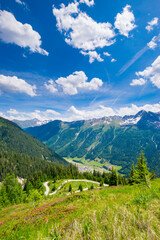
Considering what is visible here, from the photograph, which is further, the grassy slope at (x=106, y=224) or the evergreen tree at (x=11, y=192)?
the evergreen tree at (x=11, y=192)

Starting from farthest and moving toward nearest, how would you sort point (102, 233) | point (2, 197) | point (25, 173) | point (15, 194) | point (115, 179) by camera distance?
point (25, 173), point (115, 179), point (15, 194), point (2, 197), point (102, 233)

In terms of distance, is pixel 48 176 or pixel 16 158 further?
pixel 16 158

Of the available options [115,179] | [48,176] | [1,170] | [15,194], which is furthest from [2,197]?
[1,170]

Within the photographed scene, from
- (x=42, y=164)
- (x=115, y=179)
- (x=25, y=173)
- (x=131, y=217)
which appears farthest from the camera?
(x=42, y=164)

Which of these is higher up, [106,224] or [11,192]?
[106,224]

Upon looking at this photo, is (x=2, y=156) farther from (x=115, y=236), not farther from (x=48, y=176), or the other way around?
(x=115, y=236)

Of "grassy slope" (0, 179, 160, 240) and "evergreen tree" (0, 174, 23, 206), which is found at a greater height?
"grassy slope" (0, 179, 160, 240)

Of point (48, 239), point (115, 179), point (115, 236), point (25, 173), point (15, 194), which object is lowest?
point (25, 173)

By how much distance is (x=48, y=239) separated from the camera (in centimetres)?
230

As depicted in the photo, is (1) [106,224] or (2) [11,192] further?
→ (2) [11,192]

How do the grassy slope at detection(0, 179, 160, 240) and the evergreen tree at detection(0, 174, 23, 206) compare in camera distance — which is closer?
the grassy slope at detection(0, 179, 160, 240)

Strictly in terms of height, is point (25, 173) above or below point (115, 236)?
below

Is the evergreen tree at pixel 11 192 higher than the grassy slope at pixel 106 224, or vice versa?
the grassy slope at pixel 106 224

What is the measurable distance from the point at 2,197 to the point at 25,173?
5374 inches
